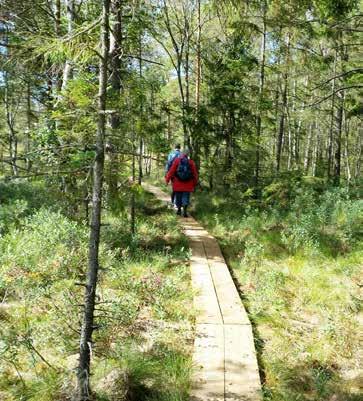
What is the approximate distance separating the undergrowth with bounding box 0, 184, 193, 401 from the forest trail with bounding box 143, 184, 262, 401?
0.19 metres

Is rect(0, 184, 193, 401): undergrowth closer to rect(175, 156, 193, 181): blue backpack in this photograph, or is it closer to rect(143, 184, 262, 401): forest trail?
rect(143, 184, 262, 401): forest trail

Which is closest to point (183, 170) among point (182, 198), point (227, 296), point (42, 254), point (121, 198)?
point (182, 198)

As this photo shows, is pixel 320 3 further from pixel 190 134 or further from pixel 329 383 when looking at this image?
pixel 329 383

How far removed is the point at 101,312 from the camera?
5.32 m

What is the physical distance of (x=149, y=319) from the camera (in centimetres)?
538

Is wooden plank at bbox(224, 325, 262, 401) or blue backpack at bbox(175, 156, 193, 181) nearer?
wooden plank at bbox(224, 325, 262, 401)

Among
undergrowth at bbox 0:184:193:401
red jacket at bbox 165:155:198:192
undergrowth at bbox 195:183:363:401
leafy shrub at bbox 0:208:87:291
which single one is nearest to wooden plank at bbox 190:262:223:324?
undergrowth at bbox 0:184:193:401

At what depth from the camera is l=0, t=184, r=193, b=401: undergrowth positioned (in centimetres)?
391

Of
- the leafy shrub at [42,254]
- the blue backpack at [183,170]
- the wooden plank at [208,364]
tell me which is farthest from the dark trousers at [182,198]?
the wooden plank at [208,364]

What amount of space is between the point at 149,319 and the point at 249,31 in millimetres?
10013

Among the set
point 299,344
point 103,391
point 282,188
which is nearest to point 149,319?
point 103,391

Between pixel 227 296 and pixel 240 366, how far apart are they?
181cm

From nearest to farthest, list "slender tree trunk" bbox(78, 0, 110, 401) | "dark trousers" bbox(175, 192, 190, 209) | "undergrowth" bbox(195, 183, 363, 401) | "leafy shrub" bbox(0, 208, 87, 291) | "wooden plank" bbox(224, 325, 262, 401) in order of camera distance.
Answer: "slender tree trunk" bbox(78, 0, 110, 401), "wooden plank" bbox(224, 325, 262, 401), "undergrowth" bbox(195, 183, 363, 401), "leafy shrub" bbox(0, 208, 87, 291), "dark trousers" bbox(175, 192, 190, 209)

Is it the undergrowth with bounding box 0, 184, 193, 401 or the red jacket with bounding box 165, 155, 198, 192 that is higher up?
the red jacket with bounding box 165, 155, 198, 192
